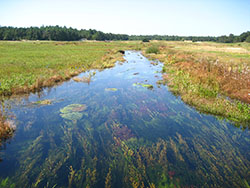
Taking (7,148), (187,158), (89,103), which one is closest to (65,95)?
(89,103)

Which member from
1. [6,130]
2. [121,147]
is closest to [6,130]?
[6,130]

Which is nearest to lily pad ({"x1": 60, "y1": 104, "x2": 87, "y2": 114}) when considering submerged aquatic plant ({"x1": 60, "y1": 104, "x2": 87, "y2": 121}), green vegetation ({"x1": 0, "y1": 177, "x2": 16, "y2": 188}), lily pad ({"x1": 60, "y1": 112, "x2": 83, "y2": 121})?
submerged aquatic plant ({"x1": 60, "y1": 104, "x2": 87, "y2": 121})

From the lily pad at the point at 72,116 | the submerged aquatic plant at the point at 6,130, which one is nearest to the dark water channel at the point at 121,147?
the lily pad at the point at 72,116

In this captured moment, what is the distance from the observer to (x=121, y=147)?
6.68 m

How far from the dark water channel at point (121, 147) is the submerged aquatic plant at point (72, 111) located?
0.19 feet

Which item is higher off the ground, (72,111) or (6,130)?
(6,130)

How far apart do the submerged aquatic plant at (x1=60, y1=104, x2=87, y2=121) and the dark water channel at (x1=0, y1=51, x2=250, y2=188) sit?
6 centimetres

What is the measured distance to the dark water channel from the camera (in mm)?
5172

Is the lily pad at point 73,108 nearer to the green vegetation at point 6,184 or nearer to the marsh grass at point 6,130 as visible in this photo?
the marsh grass at point 6,130

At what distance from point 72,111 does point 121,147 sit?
4.80 metres

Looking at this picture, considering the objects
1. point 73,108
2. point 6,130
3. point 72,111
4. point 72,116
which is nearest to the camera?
point 6,130

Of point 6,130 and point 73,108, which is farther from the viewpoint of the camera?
point 73,108

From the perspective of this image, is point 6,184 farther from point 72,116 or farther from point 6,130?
point 72,116

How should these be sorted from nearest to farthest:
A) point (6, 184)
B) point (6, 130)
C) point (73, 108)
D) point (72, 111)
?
point (6, 184) < point (6, 130) < point (72, 111) < point (73, 108)
